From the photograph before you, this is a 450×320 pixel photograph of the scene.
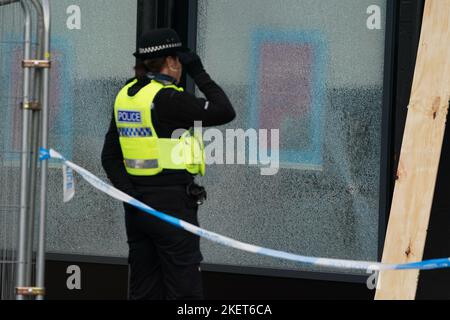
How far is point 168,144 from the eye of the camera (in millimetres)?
6379

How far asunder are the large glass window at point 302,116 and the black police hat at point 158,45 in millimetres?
1598

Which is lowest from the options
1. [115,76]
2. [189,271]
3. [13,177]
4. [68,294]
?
[68,294]

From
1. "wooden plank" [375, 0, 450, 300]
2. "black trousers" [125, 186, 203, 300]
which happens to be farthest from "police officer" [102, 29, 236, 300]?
"wooden plank" [375, 0, 450, 300]

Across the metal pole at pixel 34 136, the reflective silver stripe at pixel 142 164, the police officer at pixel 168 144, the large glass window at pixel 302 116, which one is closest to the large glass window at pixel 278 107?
the large glass window at pixel 302 116

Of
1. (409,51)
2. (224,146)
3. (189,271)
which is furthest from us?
(224,146)

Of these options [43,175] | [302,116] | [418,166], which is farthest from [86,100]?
[418,166]

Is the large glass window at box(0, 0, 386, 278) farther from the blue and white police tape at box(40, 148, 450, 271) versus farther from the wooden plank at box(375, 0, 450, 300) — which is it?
the blue and white police tape at box(40, 148, 450, 271)

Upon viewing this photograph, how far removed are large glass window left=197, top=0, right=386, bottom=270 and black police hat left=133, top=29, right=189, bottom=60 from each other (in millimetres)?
1598

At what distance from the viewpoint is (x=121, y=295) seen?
827cm

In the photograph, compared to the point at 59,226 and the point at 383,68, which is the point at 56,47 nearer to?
the point at 59,226

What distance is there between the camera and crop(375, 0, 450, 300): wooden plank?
6711 mm

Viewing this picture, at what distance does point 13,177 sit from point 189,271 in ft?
3.83

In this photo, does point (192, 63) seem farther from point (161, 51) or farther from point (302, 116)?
point (302, 116)
